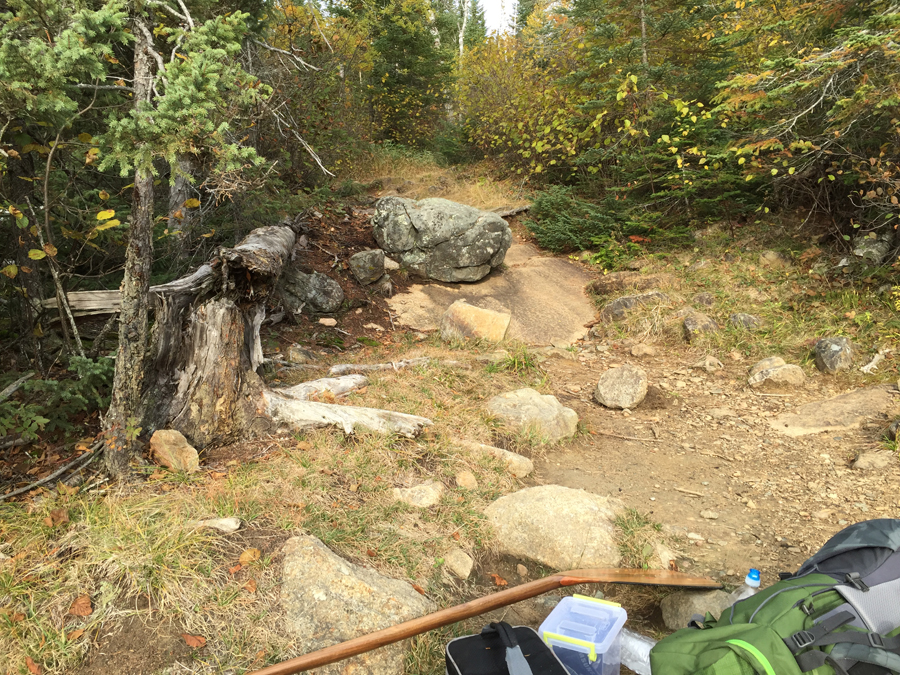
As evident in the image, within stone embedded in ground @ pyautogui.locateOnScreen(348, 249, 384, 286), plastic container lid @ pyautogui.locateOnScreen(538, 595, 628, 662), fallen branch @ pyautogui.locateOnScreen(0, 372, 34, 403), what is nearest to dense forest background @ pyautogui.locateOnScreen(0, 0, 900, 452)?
fallen branch @ pyautogui.locateOnScreen(0, 372, 34, 403)

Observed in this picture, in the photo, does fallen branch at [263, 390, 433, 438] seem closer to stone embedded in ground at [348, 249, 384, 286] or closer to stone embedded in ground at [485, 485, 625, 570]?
stone embedded in ground at [485, 485, 625, 570]

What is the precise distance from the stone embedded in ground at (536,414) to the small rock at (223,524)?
2604 millimetres

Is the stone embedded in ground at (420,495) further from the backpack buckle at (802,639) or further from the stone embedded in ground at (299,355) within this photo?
the stone embedded in ground at (299,355)

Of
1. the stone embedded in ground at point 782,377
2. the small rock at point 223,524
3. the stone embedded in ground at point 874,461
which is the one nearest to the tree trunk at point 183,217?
the small rock at point 223,524

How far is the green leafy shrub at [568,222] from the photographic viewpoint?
9.89 m

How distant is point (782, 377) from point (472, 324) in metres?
3.71

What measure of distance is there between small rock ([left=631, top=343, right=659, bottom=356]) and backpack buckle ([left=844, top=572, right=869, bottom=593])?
4.97 m

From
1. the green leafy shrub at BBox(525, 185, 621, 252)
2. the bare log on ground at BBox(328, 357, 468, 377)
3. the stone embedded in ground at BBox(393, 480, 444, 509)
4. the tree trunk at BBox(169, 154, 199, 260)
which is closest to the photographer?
the stone embedded in ground at BBox(393, 480, 444, 509)

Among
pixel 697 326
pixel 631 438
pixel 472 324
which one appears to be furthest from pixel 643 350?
pixel 472 324

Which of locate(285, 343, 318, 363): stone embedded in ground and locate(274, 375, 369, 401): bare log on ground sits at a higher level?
locate(274, 375, 369, 401): bare log on ground

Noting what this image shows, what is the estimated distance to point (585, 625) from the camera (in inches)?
103

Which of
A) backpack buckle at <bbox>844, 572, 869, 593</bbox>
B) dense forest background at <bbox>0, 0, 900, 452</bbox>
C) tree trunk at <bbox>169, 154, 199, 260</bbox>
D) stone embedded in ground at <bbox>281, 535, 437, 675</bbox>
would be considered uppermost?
dense forest background at <bbox>0, 0, 900, 452</bbox>

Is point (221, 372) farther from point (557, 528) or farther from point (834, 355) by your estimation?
point (834, 355)

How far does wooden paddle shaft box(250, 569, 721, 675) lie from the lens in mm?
2340
